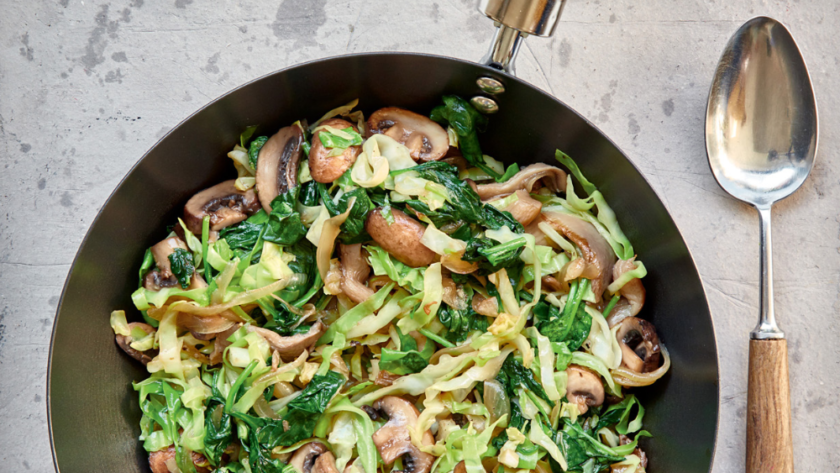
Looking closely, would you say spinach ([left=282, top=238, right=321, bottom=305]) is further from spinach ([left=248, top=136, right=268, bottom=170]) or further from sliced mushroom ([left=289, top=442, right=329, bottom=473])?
sliced mushroom ([left=289, top=442, right=329, bottom=473])

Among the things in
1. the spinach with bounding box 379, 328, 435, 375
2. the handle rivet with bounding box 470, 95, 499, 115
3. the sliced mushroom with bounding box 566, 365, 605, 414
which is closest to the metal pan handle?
the handle rivet with bounding box 470, 95, 499, 115

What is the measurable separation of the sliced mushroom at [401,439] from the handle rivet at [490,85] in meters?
1.59

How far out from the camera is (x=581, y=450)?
8.56ft

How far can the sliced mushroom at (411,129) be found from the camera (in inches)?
109

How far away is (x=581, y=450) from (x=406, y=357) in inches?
38.4

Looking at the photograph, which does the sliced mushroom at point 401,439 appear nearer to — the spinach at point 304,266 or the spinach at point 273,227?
the spinach at point 304,266

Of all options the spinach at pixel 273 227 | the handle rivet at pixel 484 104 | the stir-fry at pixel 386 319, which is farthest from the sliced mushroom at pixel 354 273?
the handle rivet at pixel 484 104

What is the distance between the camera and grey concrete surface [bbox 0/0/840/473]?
3.09 metres

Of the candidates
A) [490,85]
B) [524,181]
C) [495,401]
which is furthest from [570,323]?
[490,85]

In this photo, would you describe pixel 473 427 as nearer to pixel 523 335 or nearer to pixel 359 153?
pixel 523 335

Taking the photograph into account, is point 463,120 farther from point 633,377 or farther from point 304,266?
point 633,377

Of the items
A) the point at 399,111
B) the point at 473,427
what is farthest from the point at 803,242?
the point at 399,111

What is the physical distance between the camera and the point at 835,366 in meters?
3.15

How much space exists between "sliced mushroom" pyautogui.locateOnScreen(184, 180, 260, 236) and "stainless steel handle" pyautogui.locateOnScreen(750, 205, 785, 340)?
2829 mm
